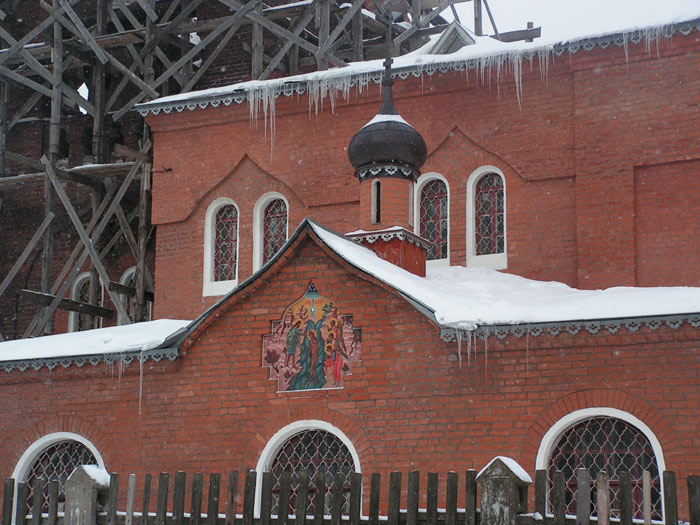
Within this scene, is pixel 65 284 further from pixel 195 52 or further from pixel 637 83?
pixel 637 83

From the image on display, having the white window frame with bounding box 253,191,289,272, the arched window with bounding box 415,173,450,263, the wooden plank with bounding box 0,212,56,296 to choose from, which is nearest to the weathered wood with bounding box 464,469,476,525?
the arched window with bounding box 415,173,450,263

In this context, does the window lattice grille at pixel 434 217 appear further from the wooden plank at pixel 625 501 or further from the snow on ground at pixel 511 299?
the wooden plank at pixel 625 501

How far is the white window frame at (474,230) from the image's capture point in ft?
44.7

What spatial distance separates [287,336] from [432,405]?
1554 millimetres

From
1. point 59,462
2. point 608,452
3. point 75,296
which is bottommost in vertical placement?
point 59,462

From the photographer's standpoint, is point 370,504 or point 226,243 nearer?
point 370,504

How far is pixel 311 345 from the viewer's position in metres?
11.2

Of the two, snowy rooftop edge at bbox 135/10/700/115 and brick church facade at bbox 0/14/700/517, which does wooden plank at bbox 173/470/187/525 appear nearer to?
brick church facade at bbox 0/14/700/517

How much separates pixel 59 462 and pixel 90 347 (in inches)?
48.0

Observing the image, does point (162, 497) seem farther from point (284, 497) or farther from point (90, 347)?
point (90, 347)

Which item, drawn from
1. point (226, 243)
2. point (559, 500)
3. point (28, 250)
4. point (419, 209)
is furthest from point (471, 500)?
point (28, 250)

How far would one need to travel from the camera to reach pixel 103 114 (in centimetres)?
1798

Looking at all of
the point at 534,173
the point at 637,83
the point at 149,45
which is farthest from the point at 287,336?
the point at 149,45

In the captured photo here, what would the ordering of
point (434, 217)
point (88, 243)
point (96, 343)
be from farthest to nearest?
point (88, 243) → point (434, 217) → point (96, 343)
